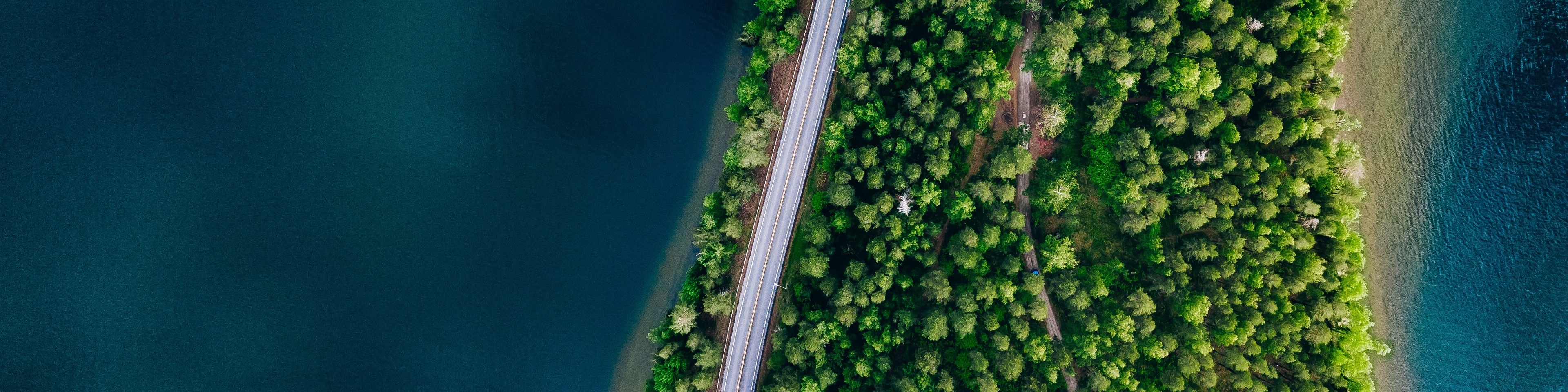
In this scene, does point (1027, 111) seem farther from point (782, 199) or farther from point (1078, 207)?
point (782, 199)

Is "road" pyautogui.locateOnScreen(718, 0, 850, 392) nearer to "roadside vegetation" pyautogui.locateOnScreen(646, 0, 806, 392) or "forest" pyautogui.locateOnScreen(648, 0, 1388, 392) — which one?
"roadside vegetation" pyautogui.locateOnScreen(646, 0, 806, 392)

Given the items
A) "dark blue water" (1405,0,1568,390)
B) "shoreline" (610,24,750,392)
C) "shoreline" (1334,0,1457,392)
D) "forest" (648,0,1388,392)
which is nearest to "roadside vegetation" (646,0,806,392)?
"forest" (648,0,1388,392)

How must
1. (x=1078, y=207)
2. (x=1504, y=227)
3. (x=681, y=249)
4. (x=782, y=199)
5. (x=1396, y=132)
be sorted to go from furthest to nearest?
(x=681, y=249), (x=782, y=199), (x=1504, y=227), (x=1396, y=132), (x=1078, y=207)

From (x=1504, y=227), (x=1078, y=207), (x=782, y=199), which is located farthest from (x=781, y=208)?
(x=1504, y=227)

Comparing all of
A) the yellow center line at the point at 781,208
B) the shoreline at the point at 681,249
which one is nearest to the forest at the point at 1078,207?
the yellow center line at the point at 781,208

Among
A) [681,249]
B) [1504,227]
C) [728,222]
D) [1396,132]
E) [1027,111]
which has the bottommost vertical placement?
[681,249]

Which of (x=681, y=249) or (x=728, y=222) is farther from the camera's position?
(x=681, y=249)
